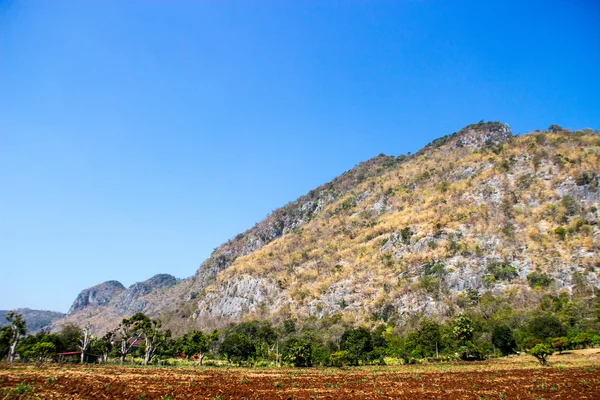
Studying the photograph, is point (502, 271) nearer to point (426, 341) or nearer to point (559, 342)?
point (559, 342)

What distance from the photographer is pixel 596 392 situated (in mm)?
21234

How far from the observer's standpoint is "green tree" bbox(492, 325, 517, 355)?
62447 millimetres

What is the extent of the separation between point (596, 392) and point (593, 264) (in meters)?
78.2

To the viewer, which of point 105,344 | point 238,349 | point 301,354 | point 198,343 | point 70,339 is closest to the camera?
point 301,354

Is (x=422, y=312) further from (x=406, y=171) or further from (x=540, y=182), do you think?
(x=406, y=171)

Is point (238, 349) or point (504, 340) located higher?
point (504, 340)

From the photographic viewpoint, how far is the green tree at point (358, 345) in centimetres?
6166

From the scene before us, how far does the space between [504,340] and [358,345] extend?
25788 millimetres

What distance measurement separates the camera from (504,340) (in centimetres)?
6241

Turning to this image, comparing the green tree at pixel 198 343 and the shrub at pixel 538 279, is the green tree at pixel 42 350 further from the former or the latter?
the shrub at pixel 538 279

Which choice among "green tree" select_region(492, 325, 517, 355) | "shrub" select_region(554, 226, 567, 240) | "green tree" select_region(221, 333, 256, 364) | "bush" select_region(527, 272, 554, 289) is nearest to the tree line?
"green tree" select_region(221, 333, 256, 364)

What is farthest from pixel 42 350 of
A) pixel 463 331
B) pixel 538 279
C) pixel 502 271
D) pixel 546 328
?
pixel 538 279

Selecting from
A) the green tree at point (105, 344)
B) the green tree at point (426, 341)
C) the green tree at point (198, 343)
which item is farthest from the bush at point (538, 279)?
the green tree at point (105, 344)

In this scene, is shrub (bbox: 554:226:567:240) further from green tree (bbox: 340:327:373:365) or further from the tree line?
green tree (bbox: 340:327:373:365)
